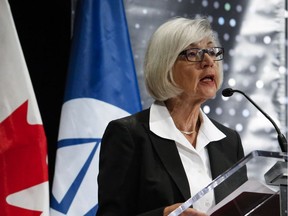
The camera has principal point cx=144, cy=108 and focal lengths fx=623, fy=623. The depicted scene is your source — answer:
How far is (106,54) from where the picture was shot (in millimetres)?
2678

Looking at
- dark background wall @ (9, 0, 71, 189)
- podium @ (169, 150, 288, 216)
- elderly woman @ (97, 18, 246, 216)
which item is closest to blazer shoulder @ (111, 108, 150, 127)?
elderly woman @ (97, 18, 246, 216)

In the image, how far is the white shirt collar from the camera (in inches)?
75.2

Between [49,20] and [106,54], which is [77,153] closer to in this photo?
[106,54]

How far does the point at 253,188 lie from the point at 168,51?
29.3 inches

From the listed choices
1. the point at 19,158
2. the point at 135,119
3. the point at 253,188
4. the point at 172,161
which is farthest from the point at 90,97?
the point at 253,188

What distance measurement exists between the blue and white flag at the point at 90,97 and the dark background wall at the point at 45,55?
146 mm

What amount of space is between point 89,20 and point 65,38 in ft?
0.62

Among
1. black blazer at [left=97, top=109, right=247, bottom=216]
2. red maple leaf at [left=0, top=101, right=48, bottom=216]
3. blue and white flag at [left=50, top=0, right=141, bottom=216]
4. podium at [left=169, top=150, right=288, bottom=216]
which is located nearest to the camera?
podium at [left=169, top=150, right=288, bottom=216]

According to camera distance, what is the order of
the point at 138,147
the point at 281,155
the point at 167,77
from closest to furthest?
the point at 281,155, the point at 138,147, the point at 167,77

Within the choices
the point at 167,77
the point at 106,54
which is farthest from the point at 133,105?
the point at 167,77

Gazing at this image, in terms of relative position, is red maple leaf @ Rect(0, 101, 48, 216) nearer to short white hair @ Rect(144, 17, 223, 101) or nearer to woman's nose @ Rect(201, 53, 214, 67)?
short white hair @ Rect(144, 17, 223, 101)

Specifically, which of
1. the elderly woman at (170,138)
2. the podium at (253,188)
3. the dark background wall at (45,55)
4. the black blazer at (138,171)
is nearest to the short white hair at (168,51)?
the elderly woman at (170,138)

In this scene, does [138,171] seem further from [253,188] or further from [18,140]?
[18,140]

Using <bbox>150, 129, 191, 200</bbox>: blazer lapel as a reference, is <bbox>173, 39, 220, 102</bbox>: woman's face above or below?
above
